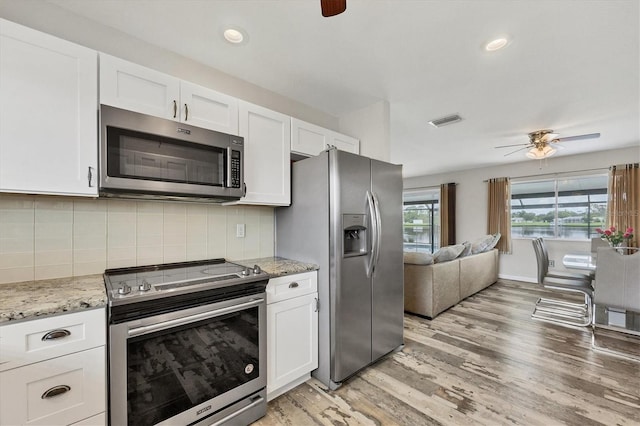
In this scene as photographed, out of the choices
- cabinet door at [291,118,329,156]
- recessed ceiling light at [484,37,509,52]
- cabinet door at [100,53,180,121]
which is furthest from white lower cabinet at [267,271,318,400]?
recessed ceiling light at [484,37,509,52]

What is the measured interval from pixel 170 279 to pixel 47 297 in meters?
0.52

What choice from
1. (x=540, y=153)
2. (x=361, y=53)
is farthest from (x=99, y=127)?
(x=540, y=153)

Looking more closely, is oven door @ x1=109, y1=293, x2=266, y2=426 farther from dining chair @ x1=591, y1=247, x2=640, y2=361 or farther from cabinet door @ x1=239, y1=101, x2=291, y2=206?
dining chair @ x1=591, y1=247, x2=640, y2=361

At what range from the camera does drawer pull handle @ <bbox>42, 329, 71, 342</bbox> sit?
1.10 metres

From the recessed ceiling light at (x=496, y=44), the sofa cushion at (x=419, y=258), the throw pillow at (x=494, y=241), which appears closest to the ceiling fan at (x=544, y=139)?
the throw pillow at (x=494, y=241)

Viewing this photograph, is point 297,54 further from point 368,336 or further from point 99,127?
point 368,336

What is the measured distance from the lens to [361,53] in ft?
6.69

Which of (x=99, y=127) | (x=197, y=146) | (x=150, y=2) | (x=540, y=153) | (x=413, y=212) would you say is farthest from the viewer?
(x=413, y=212)

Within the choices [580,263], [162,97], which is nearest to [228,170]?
[162,97]

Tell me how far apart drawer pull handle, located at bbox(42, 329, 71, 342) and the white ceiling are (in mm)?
1800

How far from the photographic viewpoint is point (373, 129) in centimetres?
291

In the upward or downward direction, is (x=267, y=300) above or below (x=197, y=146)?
below

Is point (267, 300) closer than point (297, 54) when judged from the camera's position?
Yes

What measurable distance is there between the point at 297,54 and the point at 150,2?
96 cm
